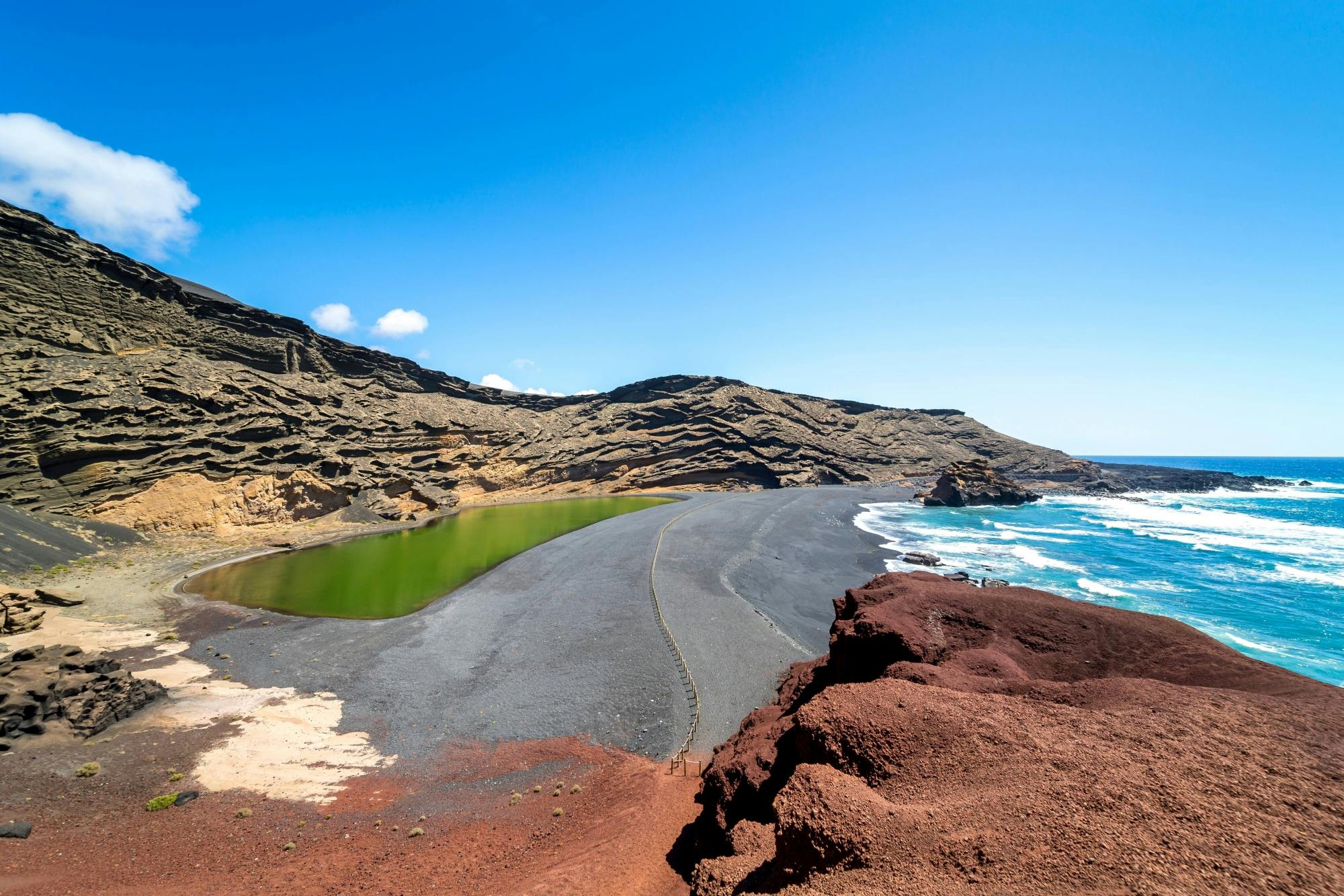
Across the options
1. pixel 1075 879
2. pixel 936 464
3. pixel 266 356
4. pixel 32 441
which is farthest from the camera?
pixel 936 464

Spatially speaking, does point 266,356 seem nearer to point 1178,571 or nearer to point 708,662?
point 708,662

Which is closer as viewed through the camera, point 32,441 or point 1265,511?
point 32,441

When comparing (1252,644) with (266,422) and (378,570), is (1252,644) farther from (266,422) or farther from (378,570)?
(266,422)

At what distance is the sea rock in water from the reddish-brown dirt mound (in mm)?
57987

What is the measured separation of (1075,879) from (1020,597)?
7463 mm

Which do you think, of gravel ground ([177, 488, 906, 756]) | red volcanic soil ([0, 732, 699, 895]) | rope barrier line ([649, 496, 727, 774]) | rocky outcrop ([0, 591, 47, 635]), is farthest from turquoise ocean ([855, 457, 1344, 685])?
rocky outcrop ([0, 591, 47, 635])

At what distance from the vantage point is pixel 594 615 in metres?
20.4

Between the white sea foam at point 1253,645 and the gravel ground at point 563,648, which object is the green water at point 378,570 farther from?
the white sea foam at point 1253,645

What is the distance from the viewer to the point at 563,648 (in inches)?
698

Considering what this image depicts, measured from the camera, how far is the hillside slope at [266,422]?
3170 centimetres

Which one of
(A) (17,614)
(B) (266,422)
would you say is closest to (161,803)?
(A) (17,614)

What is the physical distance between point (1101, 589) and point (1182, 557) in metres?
14.0

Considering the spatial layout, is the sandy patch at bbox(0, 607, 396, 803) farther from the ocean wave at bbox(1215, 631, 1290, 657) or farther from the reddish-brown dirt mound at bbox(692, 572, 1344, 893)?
the ocean wave at bbox(1215, 631, 1290, 657)

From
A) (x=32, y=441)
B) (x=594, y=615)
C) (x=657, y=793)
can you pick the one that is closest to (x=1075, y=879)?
(x=657, y=793)
